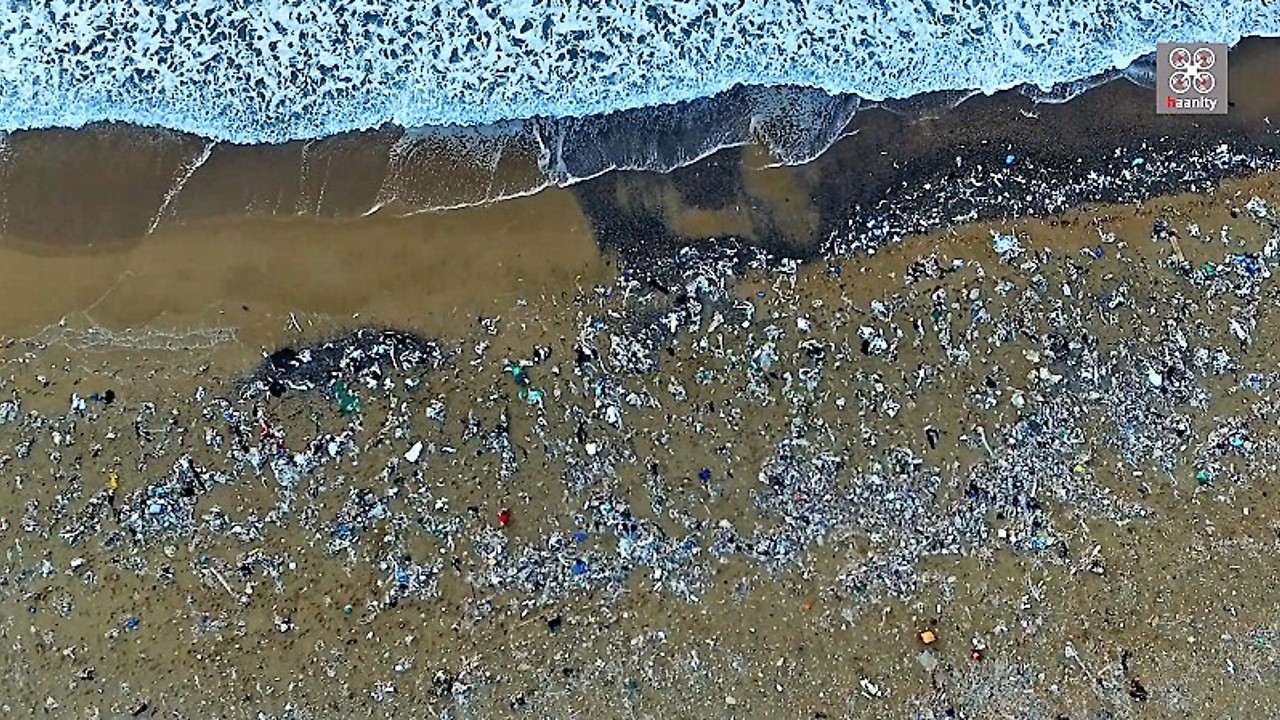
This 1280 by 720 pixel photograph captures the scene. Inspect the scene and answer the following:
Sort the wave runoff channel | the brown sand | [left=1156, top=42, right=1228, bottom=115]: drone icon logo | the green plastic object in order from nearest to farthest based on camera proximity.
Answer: the brown sand < the green plastic object < the wave runoff channel < [left=1156, top=42, right=1228, bottom=115]: drone icon logo

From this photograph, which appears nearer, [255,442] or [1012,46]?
[255,442]

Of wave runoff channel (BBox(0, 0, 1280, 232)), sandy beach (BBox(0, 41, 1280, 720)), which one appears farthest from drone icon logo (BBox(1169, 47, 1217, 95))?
sandy beach (BBox(0, 41, 1280, 720))

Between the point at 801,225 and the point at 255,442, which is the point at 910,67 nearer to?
the point at 801,225

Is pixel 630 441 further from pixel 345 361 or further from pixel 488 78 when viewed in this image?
pixel 488 78

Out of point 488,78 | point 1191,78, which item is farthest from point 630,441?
point 1191,78

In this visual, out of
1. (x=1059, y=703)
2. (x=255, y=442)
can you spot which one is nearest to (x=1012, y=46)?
(x=1059, y=703)

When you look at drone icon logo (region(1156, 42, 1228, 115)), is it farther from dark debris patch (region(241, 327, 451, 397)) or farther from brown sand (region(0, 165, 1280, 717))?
dark debris patch (region(241, 327, 451, 397))
